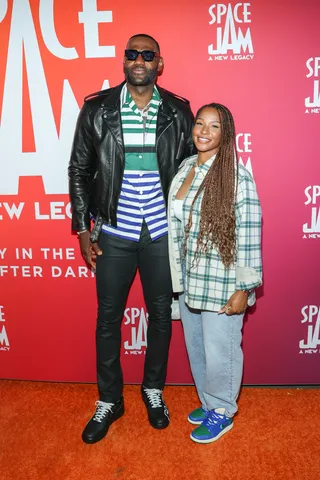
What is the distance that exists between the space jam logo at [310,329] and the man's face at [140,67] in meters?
1.60

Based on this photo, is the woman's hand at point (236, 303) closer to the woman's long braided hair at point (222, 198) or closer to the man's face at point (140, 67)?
the woman's long braided hair at point (222, 198)

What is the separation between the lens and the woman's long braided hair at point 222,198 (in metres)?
2.05

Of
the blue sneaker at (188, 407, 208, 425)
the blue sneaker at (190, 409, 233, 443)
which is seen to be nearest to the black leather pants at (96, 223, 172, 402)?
the blue sneaker at (188, 407, 208, 425)

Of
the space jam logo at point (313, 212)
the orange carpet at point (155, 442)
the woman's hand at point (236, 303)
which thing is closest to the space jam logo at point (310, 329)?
the orange carpet at point (155, 442)

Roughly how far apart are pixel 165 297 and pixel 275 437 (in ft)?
3.05

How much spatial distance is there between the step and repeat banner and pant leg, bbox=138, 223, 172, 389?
303 millimetres

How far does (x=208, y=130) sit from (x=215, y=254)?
566 millimetres

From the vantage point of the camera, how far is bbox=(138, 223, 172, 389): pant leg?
2361 millimetres

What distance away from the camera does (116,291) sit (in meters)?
2.41

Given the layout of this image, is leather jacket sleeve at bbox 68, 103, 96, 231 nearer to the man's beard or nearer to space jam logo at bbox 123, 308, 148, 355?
the man's beard

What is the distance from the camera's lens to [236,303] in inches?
83.9

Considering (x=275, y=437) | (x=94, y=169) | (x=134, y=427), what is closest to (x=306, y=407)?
(x=275, y=437)

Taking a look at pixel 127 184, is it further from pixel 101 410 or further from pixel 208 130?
pixel 101 410

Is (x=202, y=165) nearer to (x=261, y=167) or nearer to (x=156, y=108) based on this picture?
(x=156, y=108)
